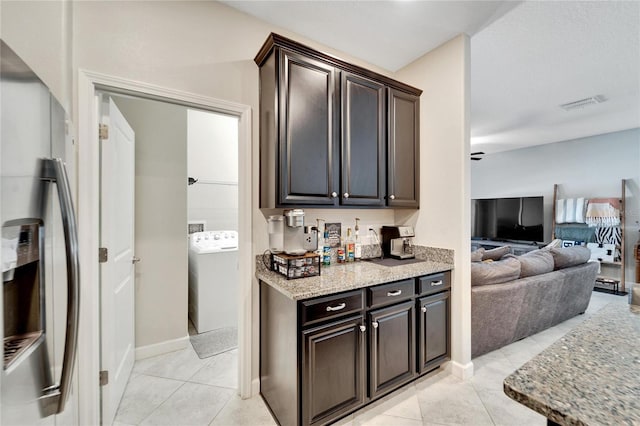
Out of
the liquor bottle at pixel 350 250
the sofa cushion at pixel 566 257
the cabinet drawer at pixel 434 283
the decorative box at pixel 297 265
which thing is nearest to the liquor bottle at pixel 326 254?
the liquor bottle at pixel 350 250

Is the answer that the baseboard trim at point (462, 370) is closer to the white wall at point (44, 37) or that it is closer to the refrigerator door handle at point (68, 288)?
the refrigerator door handle at point (68, 288)

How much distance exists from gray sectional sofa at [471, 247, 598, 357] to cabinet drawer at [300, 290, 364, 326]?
1340 mm

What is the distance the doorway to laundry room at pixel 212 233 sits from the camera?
2.89 metres

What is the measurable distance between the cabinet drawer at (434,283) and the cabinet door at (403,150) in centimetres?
68

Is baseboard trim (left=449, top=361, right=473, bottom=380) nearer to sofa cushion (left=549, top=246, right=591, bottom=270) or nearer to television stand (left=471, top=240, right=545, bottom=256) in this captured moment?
sofa cushion (left=549, top=246, right=591, bottom=270)

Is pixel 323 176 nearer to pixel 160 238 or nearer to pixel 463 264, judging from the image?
pixel 463 264

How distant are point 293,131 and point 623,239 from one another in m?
6.48

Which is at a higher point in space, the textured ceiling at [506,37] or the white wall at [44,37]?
the textured ceiling at [506,37]

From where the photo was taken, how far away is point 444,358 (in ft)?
7.26

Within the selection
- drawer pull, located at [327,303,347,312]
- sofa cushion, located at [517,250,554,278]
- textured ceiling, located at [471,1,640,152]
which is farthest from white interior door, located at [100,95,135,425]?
sofa cushion, located at [517,250,554,278]

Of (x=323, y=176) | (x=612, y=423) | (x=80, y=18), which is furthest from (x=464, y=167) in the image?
(x=80, y=18)

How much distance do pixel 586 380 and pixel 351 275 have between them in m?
1.34

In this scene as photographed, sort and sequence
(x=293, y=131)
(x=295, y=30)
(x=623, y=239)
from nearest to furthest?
(x=293, y=131), (x=295, y=30), (x=623, y=239)

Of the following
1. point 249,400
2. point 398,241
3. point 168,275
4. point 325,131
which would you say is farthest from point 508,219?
point 168,275
